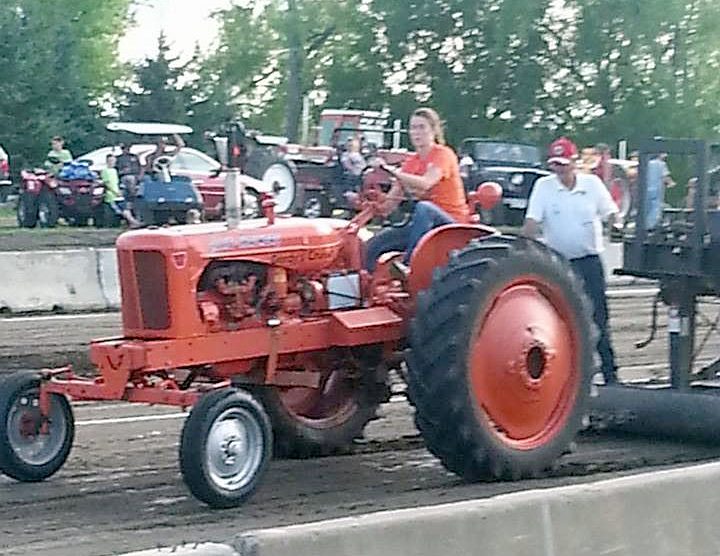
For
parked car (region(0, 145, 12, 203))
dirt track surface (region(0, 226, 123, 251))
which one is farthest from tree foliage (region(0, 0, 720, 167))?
dirt track surface (region(0, 226, 123, 251))

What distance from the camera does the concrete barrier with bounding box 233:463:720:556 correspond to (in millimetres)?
5000

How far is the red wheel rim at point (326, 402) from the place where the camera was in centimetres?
946

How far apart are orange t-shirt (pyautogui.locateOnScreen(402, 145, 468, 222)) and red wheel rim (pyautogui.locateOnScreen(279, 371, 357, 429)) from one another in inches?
42.8

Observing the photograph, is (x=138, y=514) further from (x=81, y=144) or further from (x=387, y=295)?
(x=81, y=144)

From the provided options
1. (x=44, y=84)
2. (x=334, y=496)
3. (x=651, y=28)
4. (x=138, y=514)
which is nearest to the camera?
(x=138, y=514)

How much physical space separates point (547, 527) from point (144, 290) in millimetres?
3343

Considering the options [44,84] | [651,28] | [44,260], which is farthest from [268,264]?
[651,28]

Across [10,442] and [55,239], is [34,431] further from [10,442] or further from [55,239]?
[55,239]

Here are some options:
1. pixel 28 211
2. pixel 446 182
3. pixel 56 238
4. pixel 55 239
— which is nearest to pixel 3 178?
pixel 28 211

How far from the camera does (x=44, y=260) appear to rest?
1714 centimetres

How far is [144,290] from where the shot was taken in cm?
834

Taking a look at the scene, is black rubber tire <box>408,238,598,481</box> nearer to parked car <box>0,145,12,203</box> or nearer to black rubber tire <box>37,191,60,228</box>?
black rubber tire <box>37,191,60,228</box>

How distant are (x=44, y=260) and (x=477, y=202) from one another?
28.3 feet

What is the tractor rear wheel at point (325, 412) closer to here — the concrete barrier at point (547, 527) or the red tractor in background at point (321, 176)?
the concrete barrier at point (547, 527)
